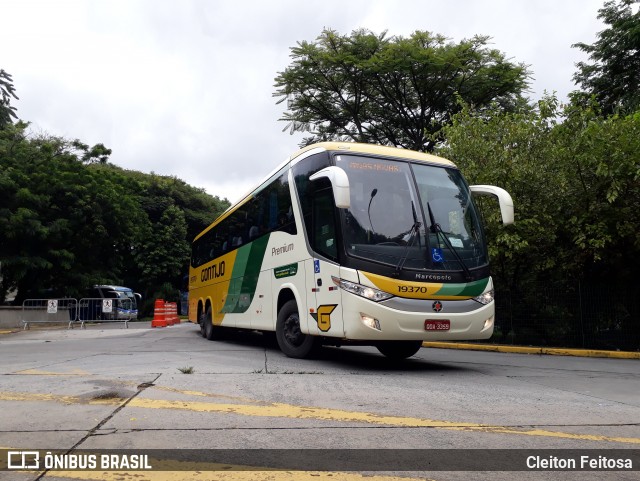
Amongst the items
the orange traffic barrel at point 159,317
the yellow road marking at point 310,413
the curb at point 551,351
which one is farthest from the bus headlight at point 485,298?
the orange traffic barrel at point 159,317

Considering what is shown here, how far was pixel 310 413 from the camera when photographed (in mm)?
4910

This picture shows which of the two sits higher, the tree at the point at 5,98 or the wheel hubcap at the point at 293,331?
the tree at the point at 5,98

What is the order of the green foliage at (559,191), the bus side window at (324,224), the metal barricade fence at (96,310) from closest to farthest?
the bus side window at (324,224)
the green foliage at (559,191)
the metal barricade fence at (96,310)

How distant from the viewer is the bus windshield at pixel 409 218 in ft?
25.3

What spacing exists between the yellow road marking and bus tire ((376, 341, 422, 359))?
4581mm

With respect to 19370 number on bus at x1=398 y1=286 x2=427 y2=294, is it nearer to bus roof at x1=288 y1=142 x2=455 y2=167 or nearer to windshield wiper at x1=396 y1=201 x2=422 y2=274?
windshield wiper at x1=396 y1=201 x2=422 y2=274

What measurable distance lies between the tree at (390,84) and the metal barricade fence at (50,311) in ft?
42.3

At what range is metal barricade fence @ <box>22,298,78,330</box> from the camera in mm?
23300

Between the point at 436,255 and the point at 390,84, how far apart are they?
17.3 m

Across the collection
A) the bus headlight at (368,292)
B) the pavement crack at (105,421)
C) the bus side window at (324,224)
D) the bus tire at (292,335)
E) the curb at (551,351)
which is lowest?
the curb at (551,351)

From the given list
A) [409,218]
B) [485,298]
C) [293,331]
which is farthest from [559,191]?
[293,331]

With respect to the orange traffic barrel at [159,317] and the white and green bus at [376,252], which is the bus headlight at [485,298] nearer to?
the white and green bus at [376,252]

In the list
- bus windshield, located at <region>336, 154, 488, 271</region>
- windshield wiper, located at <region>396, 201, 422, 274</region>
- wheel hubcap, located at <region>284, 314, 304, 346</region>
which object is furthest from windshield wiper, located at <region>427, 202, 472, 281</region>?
wheel hubcap, located at <region>284, 314, 304, 346</region>

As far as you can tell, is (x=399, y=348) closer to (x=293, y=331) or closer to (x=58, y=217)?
(x=293, y=331)
